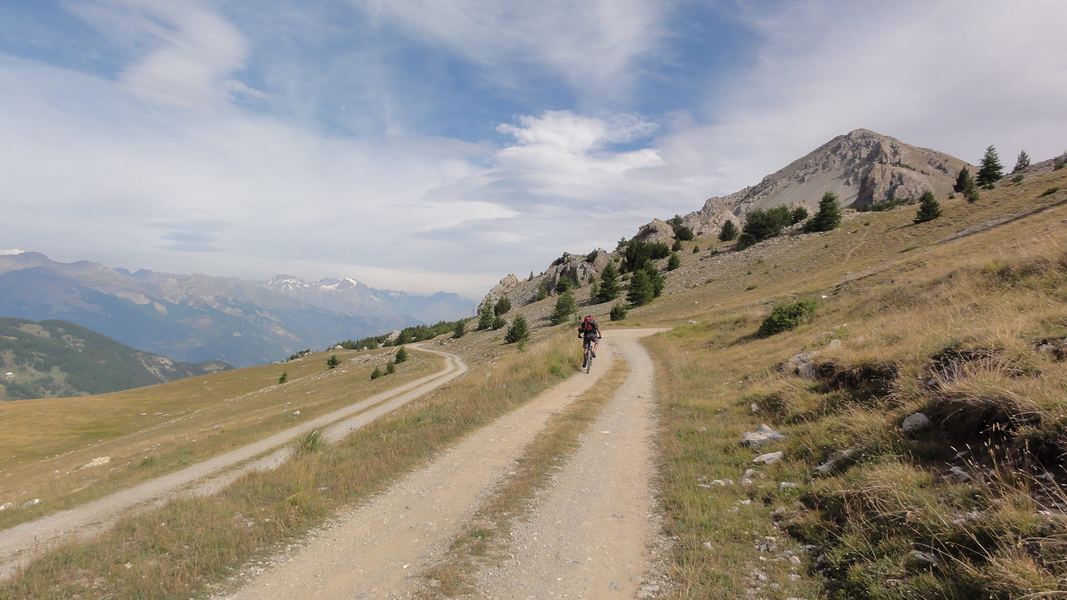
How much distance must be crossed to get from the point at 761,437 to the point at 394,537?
738 centimetres

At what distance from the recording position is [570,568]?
6082 mm

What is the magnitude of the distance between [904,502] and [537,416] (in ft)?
33.4

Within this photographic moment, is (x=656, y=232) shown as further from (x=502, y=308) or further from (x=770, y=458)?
(x=770, y=458)

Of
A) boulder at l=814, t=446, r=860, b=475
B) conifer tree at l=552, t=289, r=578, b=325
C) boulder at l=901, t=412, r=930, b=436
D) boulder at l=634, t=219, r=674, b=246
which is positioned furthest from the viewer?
boulder at l=634, t=219, r=674, b=246

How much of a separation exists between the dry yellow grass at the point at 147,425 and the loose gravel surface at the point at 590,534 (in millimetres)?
17540

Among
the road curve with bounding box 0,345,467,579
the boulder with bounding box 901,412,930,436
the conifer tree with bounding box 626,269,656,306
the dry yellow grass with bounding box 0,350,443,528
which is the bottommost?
the dry yellow grass with bounding box 0,350,443,528

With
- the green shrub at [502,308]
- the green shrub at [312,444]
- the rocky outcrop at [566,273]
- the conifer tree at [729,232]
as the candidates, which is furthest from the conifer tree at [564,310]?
the green shrub at [312,444]

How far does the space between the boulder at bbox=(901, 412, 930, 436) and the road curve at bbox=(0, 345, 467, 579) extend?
13474mm

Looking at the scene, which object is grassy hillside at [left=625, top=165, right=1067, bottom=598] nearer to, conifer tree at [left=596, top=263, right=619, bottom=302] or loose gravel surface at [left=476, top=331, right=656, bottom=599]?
loose gravel surface at [left=476, top=331, right=656, bottom=599]

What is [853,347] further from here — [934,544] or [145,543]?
[145,543]

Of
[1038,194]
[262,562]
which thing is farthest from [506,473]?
[1038,194]

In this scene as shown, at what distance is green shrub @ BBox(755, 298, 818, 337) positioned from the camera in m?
24.4

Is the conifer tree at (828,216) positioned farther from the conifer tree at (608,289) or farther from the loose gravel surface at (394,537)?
the loose gravel surface at (394,537)

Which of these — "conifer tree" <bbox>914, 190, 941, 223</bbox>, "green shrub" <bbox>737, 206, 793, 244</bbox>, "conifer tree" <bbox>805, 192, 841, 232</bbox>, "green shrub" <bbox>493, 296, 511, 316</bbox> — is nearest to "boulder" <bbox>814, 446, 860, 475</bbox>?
"conifer tree" <bbox>914, 190, 941, 223</bbox>
